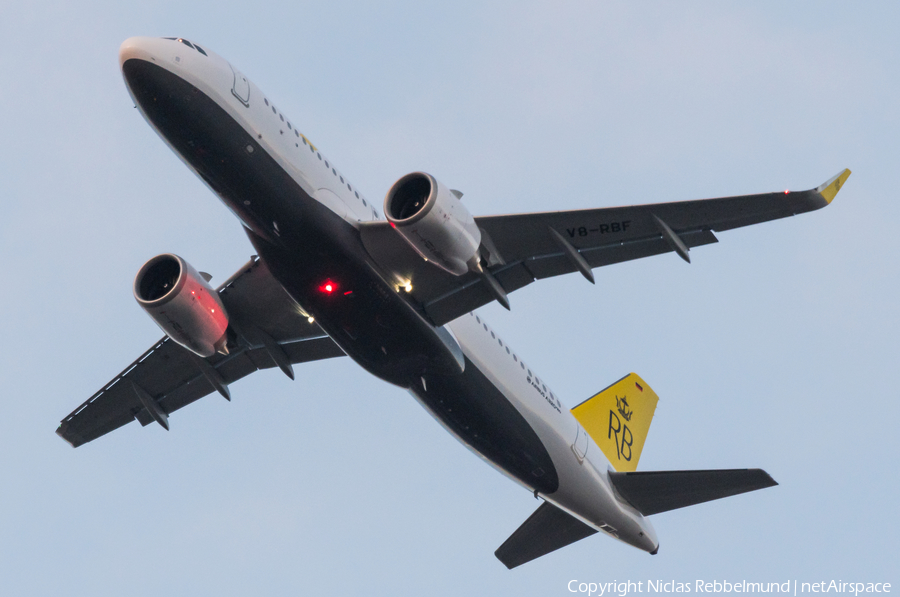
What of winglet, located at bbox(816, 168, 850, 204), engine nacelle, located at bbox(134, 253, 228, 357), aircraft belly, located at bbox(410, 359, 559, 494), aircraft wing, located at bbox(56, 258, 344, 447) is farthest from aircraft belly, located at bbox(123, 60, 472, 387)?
winglet, located at bbox(816, 168, 850, 204)

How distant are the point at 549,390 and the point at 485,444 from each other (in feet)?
8.59

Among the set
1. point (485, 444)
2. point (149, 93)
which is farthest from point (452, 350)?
point (149, 93)

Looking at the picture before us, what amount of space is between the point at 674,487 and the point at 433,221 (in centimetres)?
1115

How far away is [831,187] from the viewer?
72.2ft

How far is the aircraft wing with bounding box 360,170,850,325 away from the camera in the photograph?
23.6m

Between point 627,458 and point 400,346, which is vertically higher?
point 400,346

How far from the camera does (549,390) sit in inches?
1147

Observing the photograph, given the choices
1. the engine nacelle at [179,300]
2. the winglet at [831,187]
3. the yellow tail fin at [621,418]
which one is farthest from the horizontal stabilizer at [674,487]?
the engine nacelle at [179,300]

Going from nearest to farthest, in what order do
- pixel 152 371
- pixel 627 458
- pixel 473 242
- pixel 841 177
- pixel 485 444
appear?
pixel 841 177 < pixel 473 242 < pixel 485 444 < pixel 152 371 < pixel 627 458

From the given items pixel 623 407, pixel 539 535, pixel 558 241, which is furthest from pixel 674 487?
pixel 558 241

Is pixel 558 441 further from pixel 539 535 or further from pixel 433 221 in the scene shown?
pixel 433 221

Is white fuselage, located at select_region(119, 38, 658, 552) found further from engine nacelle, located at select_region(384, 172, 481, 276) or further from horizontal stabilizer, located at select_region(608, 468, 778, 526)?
engine nacelle, located at select_region(384, 172, 481, 276)

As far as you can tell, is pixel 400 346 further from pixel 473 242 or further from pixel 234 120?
pixel 234 120

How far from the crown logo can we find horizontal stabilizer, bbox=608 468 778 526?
4.20 meters
